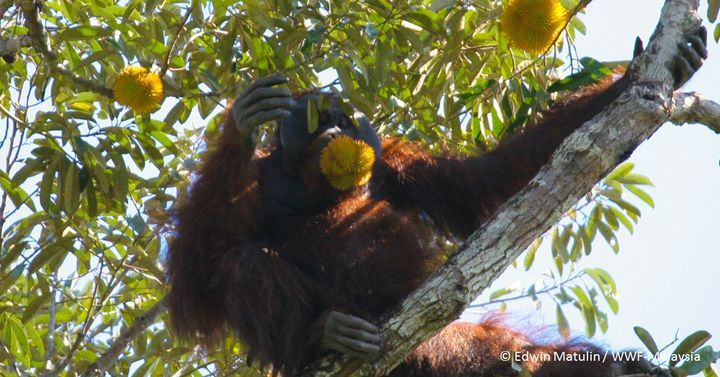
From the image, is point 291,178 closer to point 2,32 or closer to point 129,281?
point 129,281

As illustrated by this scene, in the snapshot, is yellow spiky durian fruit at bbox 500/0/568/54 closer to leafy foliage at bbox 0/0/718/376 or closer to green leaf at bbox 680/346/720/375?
leafy foliage at bbox 0/0/718/376

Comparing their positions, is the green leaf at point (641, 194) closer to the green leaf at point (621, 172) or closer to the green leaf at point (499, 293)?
the green leaf at point (621, 172)

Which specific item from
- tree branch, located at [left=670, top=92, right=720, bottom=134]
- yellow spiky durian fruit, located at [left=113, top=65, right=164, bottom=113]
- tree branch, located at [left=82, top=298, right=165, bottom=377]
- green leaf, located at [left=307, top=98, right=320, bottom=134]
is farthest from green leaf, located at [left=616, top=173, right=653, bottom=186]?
yellow spiky durian fruit, located at [left=113, top=65, right=164, bottom=113]

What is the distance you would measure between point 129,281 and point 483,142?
197 cm

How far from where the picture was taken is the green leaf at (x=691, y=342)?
3404 mm

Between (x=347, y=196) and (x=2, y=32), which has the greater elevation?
(x=2, y=32)

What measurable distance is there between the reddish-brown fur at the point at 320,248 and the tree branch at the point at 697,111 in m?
0.36

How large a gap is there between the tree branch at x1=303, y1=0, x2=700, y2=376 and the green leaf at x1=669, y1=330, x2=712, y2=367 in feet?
2.09

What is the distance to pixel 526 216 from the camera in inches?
130

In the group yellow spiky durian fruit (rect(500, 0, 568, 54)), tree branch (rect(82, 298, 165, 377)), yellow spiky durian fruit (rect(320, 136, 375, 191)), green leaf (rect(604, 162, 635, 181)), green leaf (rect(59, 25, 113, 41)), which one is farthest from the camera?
green leaf (rect(604, 162, 635, 181))

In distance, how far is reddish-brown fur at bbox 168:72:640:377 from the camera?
3.86m

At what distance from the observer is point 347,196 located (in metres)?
4.45

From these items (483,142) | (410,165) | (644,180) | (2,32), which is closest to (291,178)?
(410,165)

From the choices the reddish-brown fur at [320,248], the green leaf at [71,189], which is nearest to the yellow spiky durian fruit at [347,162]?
the reddish-brown fur at [320,248]
